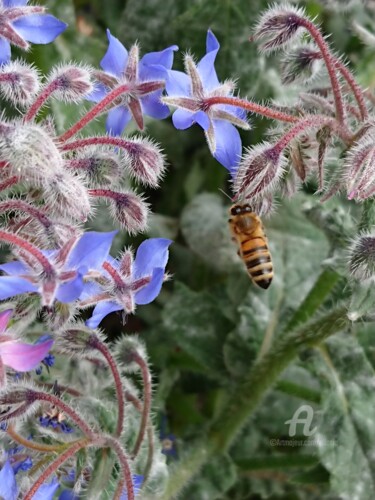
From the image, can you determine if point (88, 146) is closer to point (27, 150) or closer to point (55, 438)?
point (27, 150)

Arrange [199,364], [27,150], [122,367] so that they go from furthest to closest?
[199,364] → [122,367] → [27,150]

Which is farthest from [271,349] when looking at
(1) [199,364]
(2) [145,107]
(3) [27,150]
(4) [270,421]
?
(3) [27,150]

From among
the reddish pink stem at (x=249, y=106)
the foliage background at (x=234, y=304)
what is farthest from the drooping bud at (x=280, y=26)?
the foliage background at (x=234, y=304)

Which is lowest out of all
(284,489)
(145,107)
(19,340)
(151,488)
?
(284,489)

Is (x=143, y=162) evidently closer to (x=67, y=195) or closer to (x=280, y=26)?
(x=67, y=195)

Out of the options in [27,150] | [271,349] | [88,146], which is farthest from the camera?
[271,349]

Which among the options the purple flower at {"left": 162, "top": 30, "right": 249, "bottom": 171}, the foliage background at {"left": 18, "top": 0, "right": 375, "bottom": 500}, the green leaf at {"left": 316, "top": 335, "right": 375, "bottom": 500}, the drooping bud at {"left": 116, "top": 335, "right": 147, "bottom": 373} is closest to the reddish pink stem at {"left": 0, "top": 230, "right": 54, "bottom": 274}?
the purple flower at {"left": 162, "top": 30, "right": 249, "bottom": 171}
